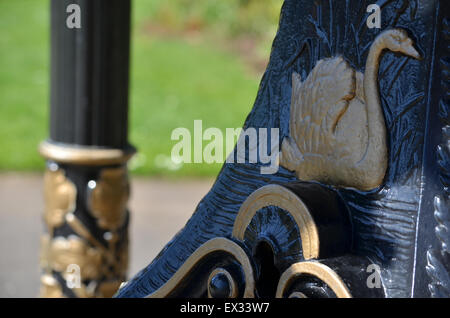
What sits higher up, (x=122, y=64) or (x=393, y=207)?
(x=122, y=64)

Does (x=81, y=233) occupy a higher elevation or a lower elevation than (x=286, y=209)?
lower

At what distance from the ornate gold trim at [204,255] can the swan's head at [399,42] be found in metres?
0.45

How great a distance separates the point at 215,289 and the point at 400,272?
0.36m

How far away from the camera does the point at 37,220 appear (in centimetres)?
531

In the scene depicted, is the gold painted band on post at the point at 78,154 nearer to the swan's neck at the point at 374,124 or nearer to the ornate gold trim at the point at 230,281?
the ornate gold trim at the point at 230,281

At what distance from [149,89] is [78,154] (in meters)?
6.01

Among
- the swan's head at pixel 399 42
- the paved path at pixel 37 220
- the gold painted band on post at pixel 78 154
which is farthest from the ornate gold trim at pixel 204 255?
the paved path at pixel 37 220

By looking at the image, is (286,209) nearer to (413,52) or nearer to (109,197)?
(413,52)

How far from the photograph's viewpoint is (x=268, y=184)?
1.18 meters

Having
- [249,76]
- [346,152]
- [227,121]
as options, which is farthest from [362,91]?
[249,76]

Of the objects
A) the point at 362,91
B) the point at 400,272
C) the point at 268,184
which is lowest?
the point at 400,272

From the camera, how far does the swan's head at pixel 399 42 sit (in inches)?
39.2

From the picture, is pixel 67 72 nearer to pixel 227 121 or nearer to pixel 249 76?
pixel 227 121

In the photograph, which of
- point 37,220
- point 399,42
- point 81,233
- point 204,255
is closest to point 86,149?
point 81,233
